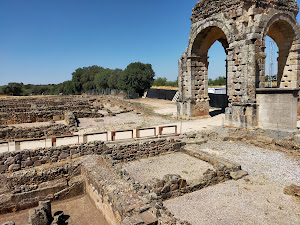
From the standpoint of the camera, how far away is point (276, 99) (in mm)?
13758

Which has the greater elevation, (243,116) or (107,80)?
(107,80)

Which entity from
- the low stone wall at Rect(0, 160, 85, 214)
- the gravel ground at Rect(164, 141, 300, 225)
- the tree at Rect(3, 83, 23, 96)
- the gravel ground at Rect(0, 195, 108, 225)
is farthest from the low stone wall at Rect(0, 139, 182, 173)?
the tree at Rect(3, 83, 23, 96)

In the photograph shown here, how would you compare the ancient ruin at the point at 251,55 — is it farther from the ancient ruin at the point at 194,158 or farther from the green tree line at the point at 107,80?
the green tree line at the point at 107,80

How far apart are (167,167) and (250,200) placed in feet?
11.9

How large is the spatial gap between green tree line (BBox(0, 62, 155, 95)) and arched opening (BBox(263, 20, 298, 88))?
27.9 metres

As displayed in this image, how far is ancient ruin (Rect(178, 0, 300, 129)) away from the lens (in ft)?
46.2

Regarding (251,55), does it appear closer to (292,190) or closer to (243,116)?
(243,116)

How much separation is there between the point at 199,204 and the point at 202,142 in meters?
5.83

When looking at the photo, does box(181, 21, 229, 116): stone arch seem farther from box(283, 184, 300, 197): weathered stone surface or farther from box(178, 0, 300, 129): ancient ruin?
box(283, 184, 300, 197): weathered stone surface

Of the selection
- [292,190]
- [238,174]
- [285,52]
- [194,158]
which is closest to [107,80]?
[285,52]

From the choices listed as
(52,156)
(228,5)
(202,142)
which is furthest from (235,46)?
(52,156)

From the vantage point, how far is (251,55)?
14.5m

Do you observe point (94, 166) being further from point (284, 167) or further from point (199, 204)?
point (284, 167)

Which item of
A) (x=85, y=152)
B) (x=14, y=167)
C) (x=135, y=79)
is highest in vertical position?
(x=135, y=79)
